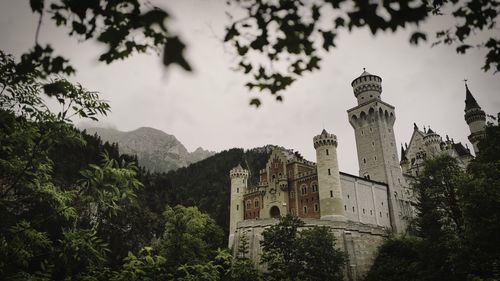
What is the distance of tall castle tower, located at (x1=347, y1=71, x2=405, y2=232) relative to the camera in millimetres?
53156

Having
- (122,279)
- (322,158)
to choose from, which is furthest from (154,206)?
(122,279)

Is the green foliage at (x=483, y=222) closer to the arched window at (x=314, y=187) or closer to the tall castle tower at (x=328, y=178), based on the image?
the tall castle tower at (x=328, y=178)

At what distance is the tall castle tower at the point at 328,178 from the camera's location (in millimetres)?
45562

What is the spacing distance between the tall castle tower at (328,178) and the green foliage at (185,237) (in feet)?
50.5

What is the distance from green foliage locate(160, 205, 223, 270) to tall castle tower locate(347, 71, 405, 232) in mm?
26051

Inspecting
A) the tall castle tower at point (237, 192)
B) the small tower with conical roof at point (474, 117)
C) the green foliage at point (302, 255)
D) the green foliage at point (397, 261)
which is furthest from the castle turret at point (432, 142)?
the green foliage at point (302, 255)

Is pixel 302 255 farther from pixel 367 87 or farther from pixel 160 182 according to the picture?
pixel 160 182

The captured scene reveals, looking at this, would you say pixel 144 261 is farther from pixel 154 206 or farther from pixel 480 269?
→ pixel 154 206

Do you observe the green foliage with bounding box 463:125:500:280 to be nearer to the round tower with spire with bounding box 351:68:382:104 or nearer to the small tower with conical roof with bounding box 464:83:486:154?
the round tower with spire with bounding box 351:68:382:104

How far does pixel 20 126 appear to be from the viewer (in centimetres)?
820

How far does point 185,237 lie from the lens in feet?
130

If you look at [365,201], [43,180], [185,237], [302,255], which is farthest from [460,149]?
[43,180]

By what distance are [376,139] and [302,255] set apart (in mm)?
28454

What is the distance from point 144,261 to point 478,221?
2253cm
